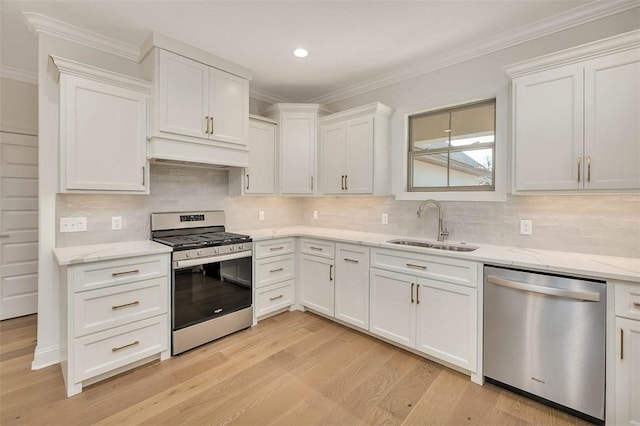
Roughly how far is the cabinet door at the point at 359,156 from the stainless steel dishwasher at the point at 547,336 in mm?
1486

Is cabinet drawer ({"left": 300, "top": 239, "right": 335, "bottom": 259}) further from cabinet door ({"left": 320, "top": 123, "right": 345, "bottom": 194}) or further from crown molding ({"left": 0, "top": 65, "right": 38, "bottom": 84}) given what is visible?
crown molding ({"left": 0, "top": 65, "right": 38, "bottom": 84})

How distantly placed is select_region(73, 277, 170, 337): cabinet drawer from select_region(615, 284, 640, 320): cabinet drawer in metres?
3.00

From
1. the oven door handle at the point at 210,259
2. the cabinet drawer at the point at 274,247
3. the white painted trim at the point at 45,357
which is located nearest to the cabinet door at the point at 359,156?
the cabinet drawer at the point at 274,247

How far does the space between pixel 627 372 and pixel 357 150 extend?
256 centimetres

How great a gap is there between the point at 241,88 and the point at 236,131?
454 millimetres

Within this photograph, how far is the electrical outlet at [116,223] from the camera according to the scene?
2679 mm

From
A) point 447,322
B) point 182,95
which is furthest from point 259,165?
point 447,322

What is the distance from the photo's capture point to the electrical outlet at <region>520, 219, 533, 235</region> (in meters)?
2.43

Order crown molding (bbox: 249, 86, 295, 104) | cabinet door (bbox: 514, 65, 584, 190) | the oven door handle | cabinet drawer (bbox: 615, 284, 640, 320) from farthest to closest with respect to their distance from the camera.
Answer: crown molding (bbox: 249, 86, 295, 104) → the oven door handle → cabinet door (bbox: 514, 65, 584, 190) → cabinet drawer (bbox: 615, 284, 640, 320)

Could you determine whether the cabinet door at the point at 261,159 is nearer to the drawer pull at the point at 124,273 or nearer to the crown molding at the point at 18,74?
the drawer pull at the point at 124,273

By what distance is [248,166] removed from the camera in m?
3.21

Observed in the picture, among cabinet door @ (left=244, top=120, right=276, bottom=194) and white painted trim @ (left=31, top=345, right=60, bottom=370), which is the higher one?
cabinet door @ (left=244, top=120, right=276, bottom=194)

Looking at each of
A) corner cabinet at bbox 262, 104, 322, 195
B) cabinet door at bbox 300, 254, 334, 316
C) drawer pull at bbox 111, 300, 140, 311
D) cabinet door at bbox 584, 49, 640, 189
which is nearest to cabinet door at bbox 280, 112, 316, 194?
corner cabinet at bbox 262, 104, 322, 195

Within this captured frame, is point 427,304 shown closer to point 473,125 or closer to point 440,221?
point 440,221
